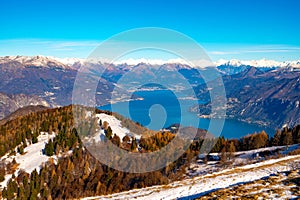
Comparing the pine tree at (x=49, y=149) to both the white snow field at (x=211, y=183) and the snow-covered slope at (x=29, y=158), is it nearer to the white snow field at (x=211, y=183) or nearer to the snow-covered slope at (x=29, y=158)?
the snow-covered slope at (x=29, y=158)

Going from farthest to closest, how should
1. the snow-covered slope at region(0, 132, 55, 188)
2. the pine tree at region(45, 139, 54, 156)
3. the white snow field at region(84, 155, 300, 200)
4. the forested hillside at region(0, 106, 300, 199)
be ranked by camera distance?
the pine tree at region(45, 139, 54, 156), the snow-covered slope at region(0, 132, 55, 188), the forested hillside at region(0, 106, 300, 199), the white snow field at region(84, 155, 300, 200)

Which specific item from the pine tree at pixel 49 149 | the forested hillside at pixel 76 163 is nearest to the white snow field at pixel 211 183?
the forested hillside at pixel 76 163

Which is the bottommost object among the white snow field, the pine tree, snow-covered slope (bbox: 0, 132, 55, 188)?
snow-covered slope (bbox: 0, 132, 55, 188)

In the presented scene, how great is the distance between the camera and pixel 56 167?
90.3 metres

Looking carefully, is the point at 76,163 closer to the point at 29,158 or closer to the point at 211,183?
the point at 29,158

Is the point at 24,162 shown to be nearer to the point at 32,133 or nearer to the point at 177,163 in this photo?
the point at 32,133

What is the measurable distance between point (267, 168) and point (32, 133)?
94.3 m

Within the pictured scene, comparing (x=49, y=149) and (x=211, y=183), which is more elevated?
(x=211, y=183)

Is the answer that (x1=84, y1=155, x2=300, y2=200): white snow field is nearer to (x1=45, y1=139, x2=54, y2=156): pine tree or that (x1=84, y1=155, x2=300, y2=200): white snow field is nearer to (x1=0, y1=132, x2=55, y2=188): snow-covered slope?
(x1=0, y1=132, x2=55, y2=188): snow-covered slope

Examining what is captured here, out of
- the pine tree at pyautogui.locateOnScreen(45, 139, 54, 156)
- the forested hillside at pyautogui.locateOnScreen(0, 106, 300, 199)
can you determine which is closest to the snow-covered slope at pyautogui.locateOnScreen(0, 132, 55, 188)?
the forested hillside at pyautogui.locateOnScreen(0, 106, 300, 199)

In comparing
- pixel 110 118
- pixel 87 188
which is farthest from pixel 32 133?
pixel 87 188

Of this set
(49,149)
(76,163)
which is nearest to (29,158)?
(49,149)

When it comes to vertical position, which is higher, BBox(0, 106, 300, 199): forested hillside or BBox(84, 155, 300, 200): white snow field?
BBox(84, 155, 300, 200): white snow field

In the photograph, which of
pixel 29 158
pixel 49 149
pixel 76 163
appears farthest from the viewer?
pixel 49 149
